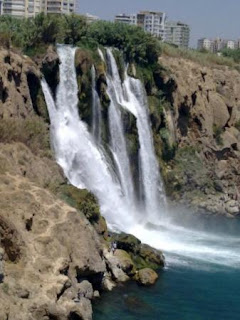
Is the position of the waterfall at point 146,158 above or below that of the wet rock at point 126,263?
above

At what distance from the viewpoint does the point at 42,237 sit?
24.3 meters

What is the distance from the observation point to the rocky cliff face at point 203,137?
5128 cm

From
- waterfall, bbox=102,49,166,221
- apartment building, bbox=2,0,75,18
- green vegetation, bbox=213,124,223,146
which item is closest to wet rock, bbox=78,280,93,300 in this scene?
waterfall, bbox=102,49,166,221

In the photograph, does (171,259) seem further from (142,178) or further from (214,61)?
(214,61)

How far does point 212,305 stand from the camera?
2731 cm

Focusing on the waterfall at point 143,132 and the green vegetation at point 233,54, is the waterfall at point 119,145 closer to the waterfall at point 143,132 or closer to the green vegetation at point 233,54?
the waterfall at point 143,132

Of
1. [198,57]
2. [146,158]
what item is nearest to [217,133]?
[198,57]

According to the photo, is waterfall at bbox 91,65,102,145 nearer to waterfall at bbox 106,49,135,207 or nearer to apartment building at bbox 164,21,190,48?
waterfall at bbox 106,49,135,207

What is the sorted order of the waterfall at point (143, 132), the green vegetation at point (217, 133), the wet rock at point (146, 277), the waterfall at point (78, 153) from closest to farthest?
the wet rock at point (146, 277)
the waterfall at point (78, 153)
the waterfall at point (143, 132)
the green vegetation at point (217, 133)

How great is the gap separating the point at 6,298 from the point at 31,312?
0.91 meters

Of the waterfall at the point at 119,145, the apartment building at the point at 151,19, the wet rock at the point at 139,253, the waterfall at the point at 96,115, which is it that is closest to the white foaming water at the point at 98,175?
the waterfall at the point at 119,145

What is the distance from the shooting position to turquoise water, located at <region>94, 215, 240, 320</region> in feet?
83.8

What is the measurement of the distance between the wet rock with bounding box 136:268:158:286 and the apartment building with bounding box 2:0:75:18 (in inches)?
4115

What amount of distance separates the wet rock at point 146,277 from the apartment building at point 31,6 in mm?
104531
